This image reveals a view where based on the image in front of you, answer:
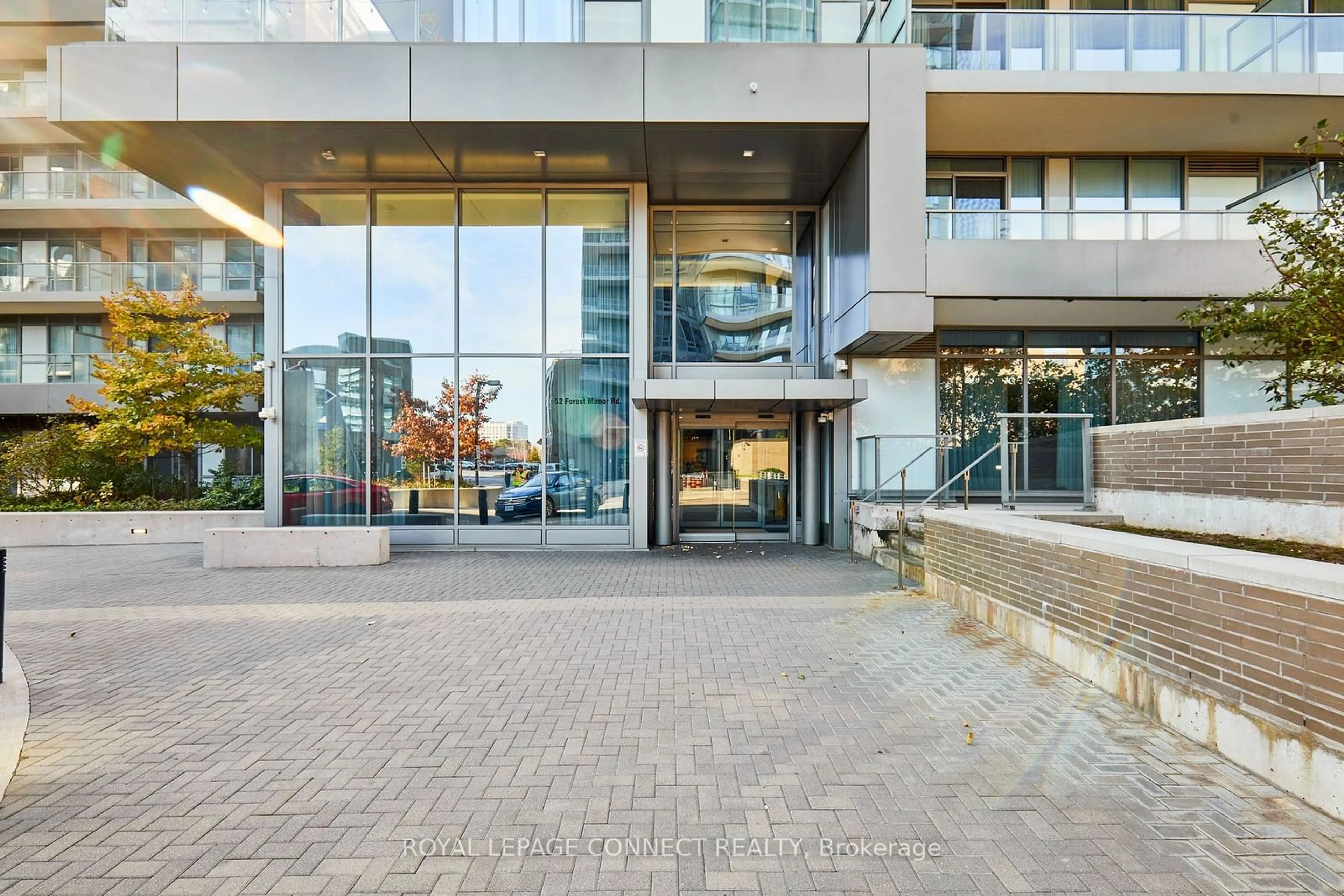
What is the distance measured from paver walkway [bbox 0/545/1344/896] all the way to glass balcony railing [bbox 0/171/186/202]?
74.1ft

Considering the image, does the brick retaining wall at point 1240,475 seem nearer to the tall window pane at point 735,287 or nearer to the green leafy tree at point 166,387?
the tall window pane at point 735,287

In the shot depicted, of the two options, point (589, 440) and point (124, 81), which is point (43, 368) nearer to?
point (124, 81)

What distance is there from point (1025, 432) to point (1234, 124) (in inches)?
324

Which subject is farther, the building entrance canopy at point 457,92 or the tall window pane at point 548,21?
the tall window pane at point 548,21

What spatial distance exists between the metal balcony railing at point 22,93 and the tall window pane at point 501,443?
2355 cm

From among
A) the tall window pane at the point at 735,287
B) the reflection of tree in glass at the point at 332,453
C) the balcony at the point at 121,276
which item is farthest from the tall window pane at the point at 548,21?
the balcony at the point at 121,276

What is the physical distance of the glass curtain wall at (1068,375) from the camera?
1424cm

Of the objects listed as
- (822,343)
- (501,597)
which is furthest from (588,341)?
(501,597)

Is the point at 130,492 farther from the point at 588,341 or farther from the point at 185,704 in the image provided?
the point at 185,704

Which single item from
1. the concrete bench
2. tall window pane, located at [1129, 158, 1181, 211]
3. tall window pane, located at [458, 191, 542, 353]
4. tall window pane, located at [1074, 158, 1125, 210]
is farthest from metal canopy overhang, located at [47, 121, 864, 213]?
the concrete bench

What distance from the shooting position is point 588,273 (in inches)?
544

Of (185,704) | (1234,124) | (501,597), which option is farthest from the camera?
(1234,124)

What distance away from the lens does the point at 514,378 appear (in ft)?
44.8

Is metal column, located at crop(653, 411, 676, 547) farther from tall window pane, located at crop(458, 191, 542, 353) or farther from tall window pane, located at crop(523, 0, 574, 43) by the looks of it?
tall window pane, located at crop(523, 0, 574, 43)
